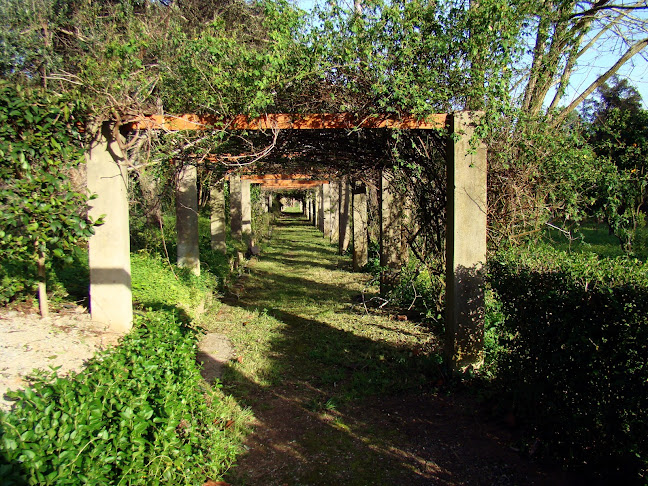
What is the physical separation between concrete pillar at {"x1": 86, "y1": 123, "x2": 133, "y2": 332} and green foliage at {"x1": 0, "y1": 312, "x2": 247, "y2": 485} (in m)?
1.55

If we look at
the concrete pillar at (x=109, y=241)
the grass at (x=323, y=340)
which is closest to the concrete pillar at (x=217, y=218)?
the grass at (x=323, y=340)

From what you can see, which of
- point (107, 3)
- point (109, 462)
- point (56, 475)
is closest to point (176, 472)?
point (109, 462)

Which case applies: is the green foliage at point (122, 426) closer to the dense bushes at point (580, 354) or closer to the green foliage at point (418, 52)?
the dense bushes at point (580, 354)

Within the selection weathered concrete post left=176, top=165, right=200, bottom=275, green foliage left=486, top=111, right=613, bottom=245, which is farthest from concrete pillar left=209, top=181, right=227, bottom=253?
green foliage left=486, top=111, right=613, bottom=245

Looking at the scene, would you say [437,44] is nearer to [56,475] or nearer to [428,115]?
[428,115]

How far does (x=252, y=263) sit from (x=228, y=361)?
998 cm

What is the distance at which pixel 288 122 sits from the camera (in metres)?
5.34

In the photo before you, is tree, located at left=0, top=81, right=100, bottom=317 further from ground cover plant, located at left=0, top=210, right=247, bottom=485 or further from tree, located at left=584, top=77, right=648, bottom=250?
tree, located at left=584, top=77, right=648, bottom=250

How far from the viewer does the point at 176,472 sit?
2.94 metres

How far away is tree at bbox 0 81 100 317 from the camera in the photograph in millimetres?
4203

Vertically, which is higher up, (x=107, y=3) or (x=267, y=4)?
(x=107, y=3)

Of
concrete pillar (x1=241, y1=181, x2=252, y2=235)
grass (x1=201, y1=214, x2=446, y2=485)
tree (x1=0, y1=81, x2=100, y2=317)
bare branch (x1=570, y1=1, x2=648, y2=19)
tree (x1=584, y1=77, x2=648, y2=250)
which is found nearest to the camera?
grass (x1=201, y1=214, x2=446, y2=485)

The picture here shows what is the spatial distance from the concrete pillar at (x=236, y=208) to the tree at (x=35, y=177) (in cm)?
1095

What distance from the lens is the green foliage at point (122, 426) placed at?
6.84ft
